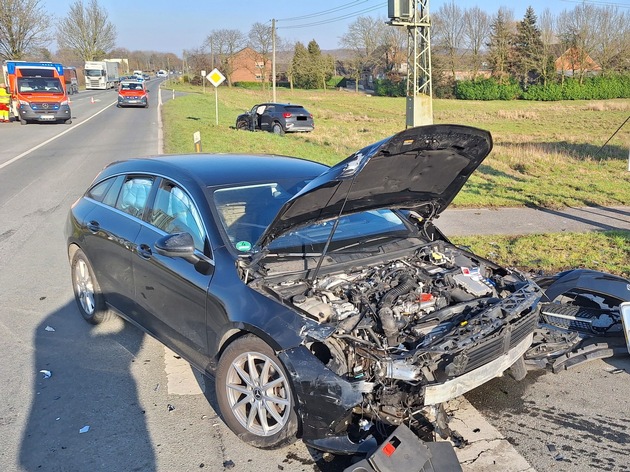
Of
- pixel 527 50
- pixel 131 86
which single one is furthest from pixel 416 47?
pixel 527 50

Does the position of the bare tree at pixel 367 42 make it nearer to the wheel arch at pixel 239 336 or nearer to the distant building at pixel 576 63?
the distant building at pixel 576 63

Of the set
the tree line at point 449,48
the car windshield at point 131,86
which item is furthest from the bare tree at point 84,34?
the car windshield at point 131,86

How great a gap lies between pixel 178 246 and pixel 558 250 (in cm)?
577

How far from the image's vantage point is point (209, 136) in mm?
21547

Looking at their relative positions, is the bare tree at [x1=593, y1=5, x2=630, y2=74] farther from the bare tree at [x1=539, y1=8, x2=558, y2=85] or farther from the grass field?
the grass field

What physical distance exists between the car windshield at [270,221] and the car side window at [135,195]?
2.88ft

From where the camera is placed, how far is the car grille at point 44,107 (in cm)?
2764

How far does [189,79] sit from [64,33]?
18947 mm

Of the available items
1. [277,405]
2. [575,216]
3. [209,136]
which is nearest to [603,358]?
[277,405]

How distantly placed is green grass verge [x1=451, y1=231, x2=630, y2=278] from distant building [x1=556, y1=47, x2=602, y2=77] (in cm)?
7483

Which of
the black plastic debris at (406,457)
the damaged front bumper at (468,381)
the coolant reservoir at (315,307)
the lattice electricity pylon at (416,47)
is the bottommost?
the black plastic debris at (406,457)

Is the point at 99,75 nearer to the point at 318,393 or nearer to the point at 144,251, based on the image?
the point at 144,251

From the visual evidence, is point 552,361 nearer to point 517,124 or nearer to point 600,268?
point 600,268

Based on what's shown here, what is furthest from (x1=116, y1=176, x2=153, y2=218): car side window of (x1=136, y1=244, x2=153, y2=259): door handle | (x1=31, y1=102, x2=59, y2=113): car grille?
(x1=31, y1=102, x2=59, y2=113): car grille
